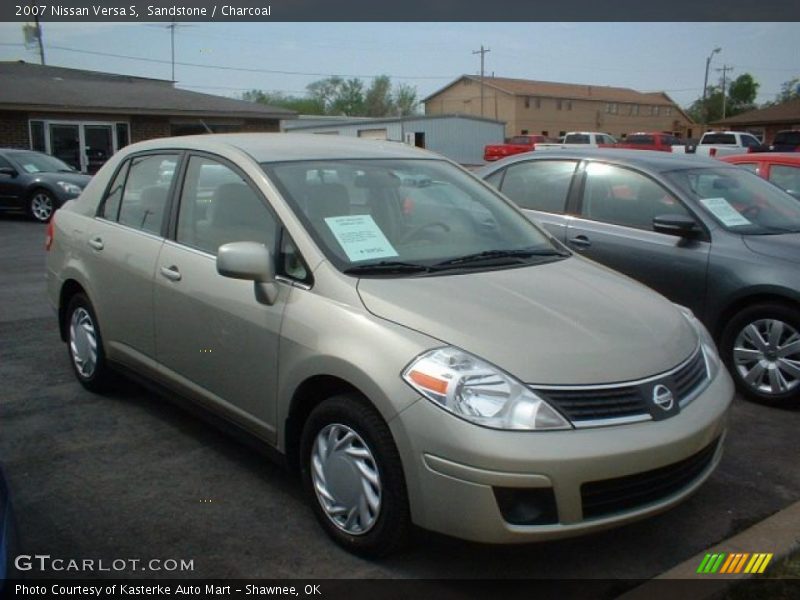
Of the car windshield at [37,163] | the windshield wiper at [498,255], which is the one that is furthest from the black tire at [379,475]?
the car windshield at [37,163]

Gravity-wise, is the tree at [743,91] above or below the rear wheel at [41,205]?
above

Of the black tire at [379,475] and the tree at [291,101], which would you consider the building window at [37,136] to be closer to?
the black tire at [379,475]

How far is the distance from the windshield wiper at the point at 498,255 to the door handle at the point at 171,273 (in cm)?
138

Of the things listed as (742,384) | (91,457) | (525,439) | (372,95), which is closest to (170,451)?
(91,457)

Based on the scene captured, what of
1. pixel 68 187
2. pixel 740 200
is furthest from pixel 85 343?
pixel 68 187

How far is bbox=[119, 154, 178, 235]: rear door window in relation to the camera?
4.42 meters

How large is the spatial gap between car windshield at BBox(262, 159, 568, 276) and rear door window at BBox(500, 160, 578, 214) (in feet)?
6.91

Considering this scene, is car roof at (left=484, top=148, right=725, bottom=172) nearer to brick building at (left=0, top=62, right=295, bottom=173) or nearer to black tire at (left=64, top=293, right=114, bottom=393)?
black tire at (left=64, top=293, right=114, bottom=393)

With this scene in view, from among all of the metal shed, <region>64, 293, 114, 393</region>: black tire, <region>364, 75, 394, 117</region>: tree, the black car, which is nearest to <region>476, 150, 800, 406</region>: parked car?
<region>64, 293, 114, 393</region>: black tire

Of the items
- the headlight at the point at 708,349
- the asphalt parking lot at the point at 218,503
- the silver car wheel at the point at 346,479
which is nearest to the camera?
the silver car wheel at the point at 346,479

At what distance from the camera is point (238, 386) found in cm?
368

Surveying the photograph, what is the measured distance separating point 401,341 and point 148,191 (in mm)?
2344

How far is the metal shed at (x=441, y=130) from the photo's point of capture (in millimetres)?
49312

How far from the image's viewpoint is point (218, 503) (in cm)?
364
